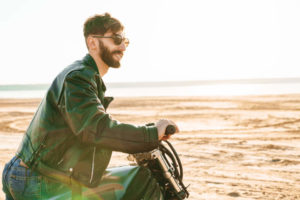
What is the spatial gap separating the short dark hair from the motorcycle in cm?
81

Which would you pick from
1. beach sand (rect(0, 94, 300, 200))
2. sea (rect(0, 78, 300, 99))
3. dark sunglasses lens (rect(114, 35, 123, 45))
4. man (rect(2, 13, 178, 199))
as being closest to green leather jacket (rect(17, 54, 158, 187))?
man (rect(2, 13, 178, 199))

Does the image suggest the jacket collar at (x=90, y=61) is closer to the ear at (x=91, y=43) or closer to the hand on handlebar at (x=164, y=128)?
the ear at (x=91, y=43)

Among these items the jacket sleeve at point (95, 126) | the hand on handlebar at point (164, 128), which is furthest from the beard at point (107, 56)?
the hand on handlebar at point (164, 128)

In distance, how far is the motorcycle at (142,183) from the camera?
207cm

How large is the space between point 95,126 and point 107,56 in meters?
0.58

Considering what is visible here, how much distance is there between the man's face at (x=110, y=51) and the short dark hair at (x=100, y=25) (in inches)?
1.3

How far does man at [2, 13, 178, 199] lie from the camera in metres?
1.83

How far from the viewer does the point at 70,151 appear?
1.97 m

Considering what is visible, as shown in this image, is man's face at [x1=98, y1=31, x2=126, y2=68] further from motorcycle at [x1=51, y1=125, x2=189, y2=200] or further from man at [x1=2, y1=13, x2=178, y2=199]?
motorcycle at [x1=51, y1=125, x2=189, y2=200]

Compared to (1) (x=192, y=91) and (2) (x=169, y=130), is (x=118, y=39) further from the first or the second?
(1) (x=192, y=91)

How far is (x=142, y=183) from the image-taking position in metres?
2.10

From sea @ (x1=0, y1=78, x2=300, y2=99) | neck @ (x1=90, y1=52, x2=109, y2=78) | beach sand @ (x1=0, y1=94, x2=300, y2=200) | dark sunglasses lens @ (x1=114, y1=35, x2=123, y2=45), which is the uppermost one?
dark sunglasses lens @ (x1=114, y1=35, x2=123, y2=45)

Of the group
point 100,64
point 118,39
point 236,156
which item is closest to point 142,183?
point 100,64

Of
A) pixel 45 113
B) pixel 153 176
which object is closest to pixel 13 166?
pixel 45 113
